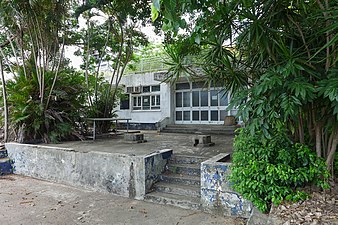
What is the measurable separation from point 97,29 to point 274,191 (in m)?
9.06

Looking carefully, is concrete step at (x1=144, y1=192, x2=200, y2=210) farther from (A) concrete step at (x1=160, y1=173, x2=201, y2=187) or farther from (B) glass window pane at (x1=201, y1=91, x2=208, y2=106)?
(B) glass window pane at (x1=201, y1=91, x2=208, y2=106)

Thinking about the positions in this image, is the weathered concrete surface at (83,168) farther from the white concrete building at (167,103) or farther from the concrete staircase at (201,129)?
the white concrete building at (167,103)

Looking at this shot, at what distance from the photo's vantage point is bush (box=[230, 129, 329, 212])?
9.38 feet

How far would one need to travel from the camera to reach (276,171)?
9.36 feet

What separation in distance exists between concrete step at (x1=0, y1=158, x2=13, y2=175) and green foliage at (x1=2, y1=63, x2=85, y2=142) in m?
0.76

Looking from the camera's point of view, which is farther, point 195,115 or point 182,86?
point 182,86

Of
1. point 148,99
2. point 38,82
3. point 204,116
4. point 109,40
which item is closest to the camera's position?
point 38,82

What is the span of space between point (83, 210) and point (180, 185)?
164cm

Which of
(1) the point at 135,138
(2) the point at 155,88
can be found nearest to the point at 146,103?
(2) the point at 155,88

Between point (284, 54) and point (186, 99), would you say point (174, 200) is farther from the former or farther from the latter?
point (186, 99)

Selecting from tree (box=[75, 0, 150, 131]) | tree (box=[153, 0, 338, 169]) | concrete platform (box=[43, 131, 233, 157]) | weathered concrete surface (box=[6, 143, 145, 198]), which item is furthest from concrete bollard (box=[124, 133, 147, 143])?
tree (box=[153, 0, 338, 169])

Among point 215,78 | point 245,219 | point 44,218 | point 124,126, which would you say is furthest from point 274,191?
point 124,126

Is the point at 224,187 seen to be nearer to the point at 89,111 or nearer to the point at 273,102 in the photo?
the point at 273,102

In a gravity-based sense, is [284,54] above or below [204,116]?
above
